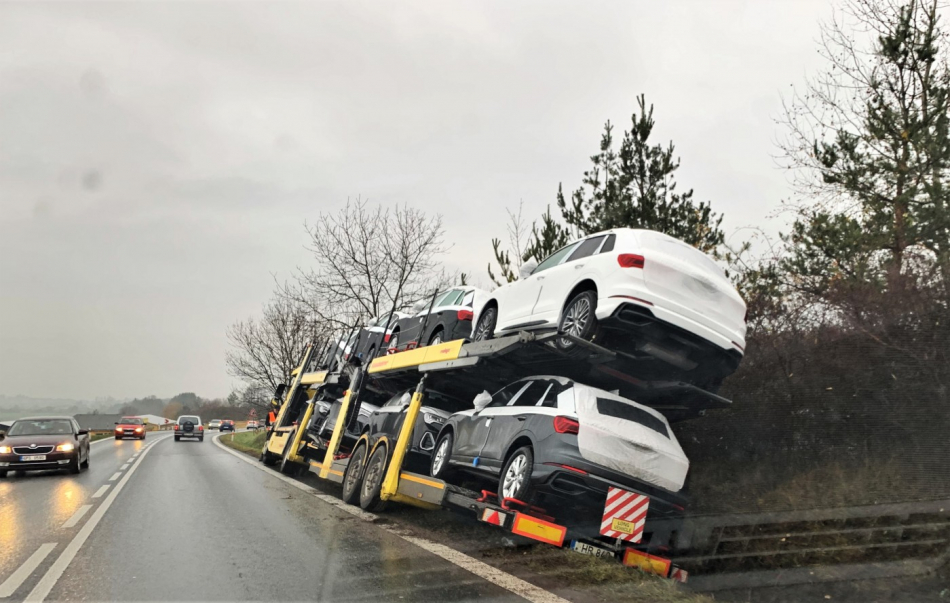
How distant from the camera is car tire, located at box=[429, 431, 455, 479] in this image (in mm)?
8938

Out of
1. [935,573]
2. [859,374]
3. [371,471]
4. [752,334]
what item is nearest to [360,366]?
[371,471]

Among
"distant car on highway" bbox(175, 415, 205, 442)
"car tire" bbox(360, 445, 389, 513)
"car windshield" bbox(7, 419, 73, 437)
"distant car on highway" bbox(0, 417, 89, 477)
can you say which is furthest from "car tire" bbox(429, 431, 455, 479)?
"distant car on highway" bbox(175, 415, 205, 442)

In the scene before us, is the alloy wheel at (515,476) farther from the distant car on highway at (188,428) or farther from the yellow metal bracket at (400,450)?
the distant car on highway at (188,428)

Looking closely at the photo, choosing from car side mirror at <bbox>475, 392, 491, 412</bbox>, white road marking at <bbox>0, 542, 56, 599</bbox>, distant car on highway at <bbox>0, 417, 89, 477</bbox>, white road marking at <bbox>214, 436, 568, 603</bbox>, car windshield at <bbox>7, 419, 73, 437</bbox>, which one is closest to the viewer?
white road marking at <bbox>0, 542, 56, 599</bbox>

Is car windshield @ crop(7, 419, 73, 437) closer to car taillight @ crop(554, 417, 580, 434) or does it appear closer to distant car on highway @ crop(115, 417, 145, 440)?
car taillight @ crop(554, 417, 580, 434)

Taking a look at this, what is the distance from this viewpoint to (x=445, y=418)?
991cm

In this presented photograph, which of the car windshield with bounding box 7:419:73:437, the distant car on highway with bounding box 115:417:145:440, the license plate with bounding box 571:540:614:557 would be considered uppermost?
the license plate with bounding box 571:540:614:557

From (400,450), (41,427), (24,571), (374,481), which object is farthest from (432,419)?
(41,427)

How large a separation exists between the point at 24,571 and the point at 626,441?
17.4 ft

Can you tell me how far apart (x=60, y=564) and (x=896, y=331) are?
848 cm

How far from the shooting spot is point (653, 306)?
22.0 ft

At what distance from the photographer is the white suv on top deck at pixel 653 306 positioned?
6.80m

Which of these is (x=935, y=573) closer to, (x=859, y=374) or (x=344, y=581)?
(x=859, y=374)

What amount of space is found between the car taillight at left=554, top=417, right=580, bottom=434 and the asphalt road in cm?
153
